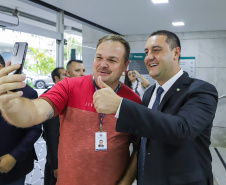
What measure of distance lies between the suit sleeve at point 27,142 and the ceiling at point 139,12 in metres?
2.36

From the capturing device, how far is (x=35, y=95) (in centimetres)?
194

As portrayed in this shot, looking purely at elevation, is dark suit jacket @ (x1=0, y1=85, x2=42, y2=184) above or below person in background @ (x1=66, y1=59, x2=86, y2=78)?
below

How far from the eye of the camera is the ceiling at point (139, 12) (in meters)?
3.71

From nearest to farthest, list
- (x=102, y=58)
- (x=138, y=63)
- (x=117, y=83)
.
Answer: (x=102, y=58) < (x=117, y=83) < (x=138, y=63)

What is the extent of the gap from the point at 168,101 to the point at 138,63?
229 inches

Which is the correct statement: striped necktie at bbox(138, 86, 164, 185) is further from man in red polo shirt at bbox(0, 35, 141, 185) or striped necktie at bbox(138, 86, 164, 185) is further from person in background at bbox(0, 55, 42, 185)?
person in background at bbox(0, 55, 42, 185)

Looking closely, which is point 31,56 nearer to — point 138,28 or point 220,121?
point 138,28

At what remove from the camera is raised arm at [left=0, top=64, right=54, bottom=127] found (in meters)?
0.72

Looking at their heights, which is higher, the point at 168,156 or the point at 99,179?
the point at 168,156

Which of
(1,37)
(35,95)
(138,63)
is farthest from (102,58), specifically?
(138,63)

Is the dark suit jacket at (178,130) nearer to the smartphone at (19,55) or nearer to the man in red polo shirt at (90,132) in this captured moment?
the man in red polo shirt at (90,132)

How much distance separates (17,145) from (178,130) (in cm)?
142

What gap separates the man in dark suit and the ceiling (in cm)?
264

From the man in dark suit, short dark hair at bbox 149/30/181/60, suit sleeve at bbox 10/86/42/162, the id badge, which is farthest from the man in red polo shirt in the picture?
suit sleeve at bbox 10/86/42/162
